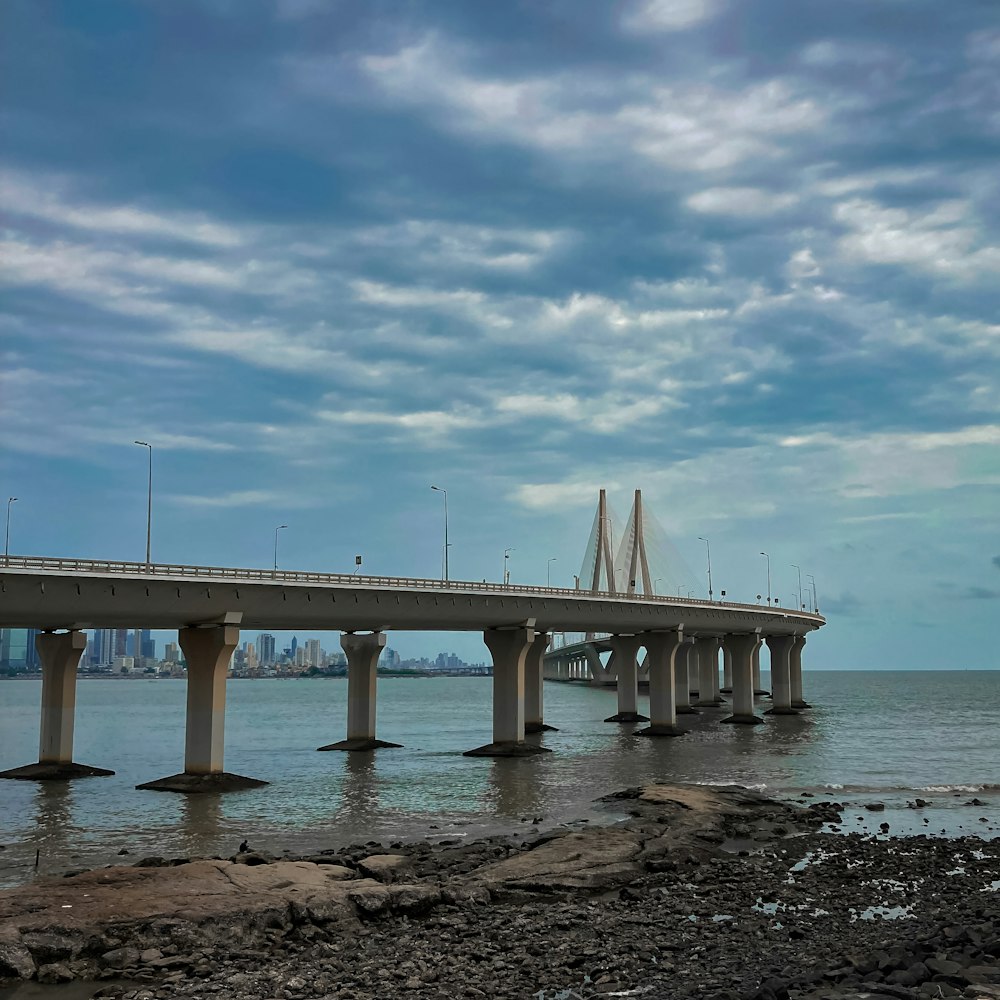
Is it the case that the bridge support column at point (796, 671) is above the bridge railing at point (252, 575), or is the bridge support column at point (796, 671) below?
below

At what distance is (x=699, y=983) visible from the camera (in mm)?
16891

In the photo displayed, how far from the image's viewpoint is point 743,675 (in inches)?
3910

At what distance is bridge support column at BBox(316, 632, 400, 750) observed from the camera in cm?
6450

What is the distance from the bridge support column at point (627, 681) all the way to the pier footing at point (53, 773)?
53055mm

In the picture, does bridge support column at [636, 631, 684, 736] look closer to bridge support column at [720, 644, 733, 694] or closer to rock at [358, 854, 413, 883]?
bridge support column at [720, 644, 733, 694]

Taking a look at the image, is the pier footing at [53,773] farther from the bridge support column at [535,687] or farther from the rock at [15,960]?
the bridge support column at [535,687]

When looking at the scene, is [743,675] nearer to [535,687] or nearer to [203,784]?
[535,687]

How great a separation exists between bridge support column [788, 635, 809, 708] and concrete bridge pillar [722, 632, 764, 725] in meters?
16.8

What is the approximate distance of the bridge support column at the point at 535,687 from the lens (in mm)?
85000

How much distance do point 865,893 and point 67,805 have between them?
3218 cm

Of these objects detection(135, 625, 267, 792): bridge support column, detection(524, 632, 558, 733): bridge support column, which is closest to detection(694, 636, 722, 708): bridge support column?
detection(524, 632, 558, 733): bridge support column

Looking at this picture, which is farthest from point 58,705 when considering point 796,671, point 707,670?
point 796,671

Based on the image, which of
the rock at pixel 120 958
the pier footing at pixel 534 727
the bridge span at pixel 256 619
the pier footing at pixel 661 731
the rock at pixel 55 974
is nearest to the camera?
the rock at pixel 55 974

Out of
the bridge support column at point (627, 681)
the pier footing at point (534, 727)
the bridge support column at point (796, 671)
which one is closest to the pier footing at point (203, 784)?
the pier footing at point (534, 727)
